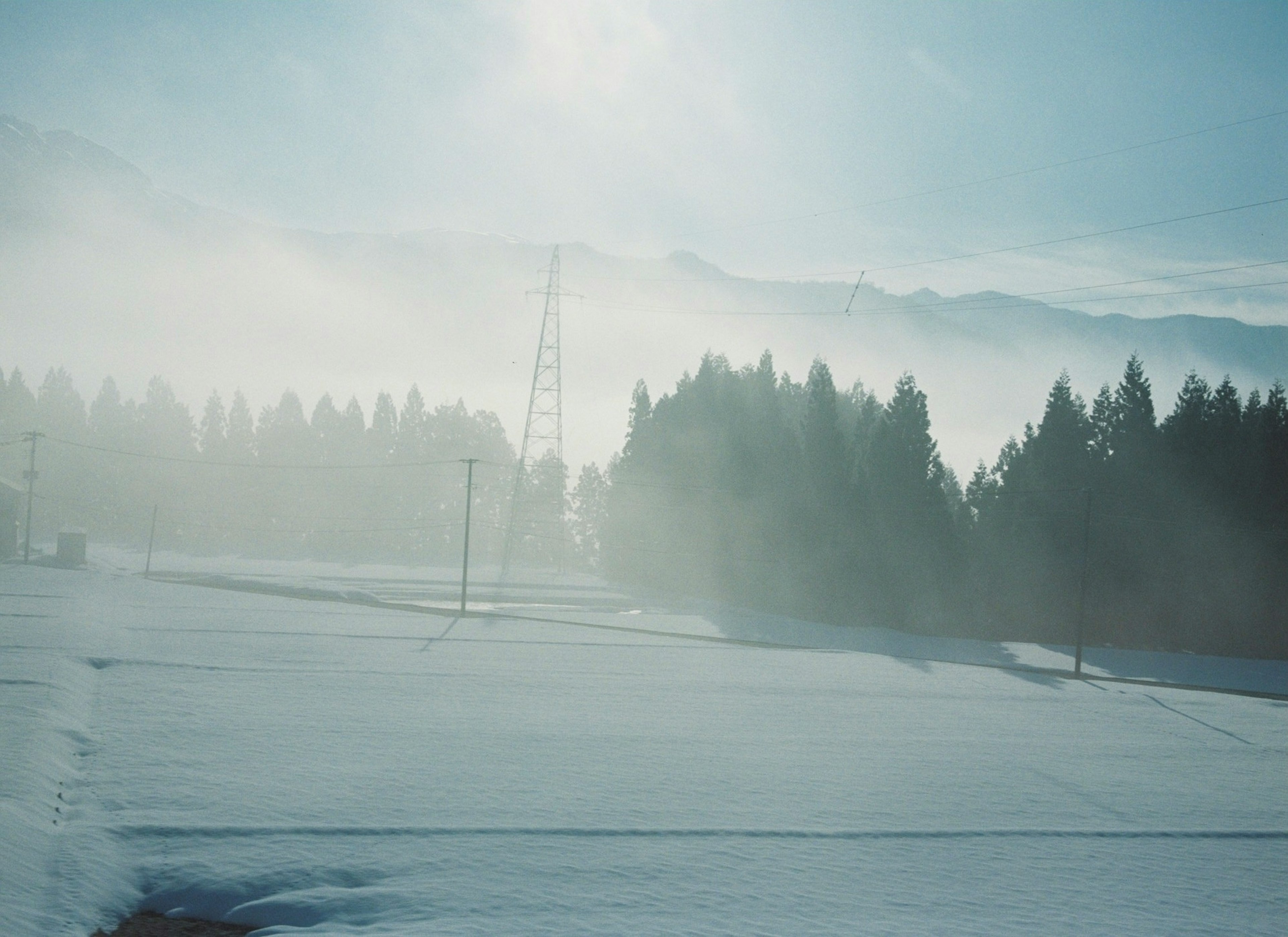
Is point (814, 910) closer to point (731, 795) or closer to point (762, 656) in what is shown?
point (731, 795)

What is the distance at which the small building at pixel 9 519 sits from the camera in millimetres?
62344

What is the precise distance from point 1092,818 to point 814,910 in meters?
6.14

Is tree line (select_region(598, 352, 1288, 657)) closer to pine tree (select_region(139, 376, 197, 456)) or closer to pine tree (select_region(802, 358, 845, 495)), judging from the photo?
pine tree (select_region(802, 358, 845, 495))

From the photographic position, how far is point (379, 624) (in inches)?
1435

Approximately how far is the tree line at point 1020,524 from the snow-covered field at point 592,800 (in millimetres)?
39096

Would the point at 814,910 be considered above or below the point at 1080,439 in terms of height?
below

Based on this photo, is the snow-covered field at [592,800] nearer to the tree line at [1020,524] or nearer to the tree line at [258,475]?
the tree line at [1020,524]

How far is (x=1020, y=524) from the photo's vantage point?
66688 mm

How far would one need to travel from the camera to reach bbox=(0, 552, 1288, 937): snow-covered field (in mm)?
8453

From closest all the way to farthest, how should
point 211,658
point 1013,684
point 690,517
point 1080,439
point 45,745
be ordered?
point 45,745 → point 211,658 → point 1013,684 → point 1080,439 → point 690,517

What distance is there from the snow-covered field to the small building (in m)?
44.6

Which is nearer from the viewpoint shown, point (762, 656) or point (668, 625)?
point (762, 656)

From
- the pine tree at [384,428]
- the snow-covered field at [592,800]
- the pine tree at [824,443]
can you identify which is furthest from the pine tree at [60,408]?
the snow-covered field at [592,800]

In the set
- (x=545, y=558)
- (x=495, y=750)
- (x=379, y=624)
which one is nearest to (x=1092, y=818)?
(x=495, y=750)
